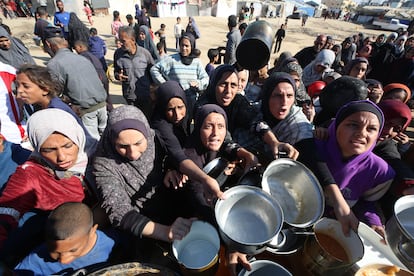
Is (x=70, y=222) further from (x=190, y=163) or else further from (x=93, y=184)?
(x=190, y=163)

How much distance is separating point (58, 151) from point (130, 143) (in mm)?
555

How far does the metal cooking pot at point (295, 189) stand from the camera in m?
1.38

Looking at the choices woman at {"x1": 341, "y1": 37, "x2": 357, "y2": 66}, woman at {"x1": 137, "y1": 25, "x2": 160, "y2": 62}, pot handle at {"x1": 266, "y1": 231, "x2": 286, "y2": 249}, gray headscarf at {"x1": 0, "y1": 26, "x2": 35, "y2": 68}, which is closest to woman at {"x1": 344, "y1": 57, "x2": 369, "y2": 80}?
woman at {"x1": 341, "y1": 37, "x2": 357, "y2": 66}

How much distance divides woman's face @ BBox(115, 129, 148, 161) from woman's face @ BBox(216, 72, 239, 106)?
1.23 meters

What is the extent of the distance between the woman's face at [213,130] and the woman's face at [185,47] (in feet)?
8.27

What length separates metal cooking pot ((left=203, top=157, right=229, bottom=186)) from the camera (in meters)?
1.69

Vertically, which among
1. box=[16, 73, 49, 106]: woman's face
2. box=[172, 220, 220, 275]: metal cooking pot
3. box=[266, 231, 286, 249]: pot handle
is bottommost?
box=[172, 220, 220, 275]: metal cooking pot

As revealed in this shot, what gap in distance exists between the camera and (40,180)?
1618mm

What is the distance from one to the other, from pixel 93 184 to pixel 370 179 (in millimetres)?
2459

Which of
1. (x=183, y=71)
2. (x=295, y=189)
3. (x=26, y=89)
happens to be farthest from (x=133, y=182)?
(x=183, y=71)

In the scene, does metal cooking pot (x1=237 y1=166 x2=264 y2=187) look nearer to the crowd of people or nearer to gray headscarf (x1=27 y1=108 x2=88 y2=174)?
the crowd of people

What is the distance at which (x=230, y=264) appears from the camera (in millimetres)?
1292

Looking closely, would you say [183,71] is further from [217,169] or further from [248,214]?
[248,214]

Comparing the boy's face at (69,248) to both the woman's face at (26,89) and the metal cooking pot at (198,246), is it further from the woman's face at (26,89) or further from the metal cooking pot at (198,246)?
the woman's face at (26,89)
